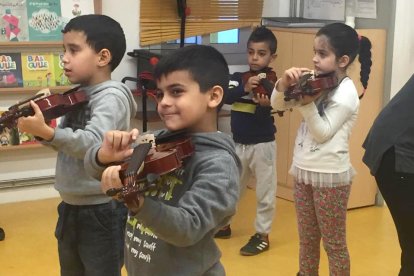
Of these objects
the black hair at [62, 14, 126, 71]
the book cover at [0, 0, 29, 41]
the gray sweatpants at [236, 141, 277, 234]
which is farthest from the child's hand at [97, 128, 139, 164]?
the book cover at [0, 0, 29, 41]

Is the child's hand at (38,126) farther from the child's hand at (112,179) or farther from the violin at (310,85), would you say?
the violin at (310,85)

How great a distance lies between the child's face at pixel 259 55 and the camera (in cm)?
299

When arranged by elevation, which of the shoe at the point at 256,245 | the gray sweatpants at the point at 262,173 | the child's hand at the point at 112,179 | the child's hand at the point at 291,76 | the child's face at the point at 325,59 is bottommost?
the shoe at the point at 256,245

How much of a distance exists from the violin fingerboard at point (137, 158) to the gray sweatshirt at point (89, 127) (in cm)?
54

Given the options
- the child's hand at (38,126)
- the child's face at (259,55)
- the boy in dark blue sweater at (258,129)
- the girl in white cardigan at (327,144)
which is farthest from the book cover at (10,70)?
the child's hand at (38,126)

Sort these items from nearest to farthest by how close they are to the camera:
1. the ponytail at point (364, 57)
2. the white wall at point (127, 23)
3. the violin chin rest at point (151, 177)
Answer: the violin chin rest at point (151, 177) < the ponytail at point (364, 57) < the white wall at point (127, 23)

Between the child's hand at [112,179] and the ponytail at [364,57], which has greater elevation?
the ponytail at [364,57]

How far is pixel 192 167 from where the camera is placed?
4.37ft

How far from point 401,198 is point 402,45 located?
2068mm

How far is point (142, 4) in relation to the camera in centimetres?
398

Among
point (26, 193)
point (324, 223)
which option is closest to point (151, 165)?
point (324, 223)

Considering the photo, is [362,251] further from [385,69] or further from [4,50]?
[4,50]

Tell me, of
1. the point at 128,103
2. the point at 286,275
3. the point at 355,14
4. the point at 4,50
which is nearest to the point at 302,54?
the point at 355,14

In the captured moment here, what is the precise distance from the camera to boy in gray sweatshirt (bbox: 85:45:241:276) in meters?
1.27
